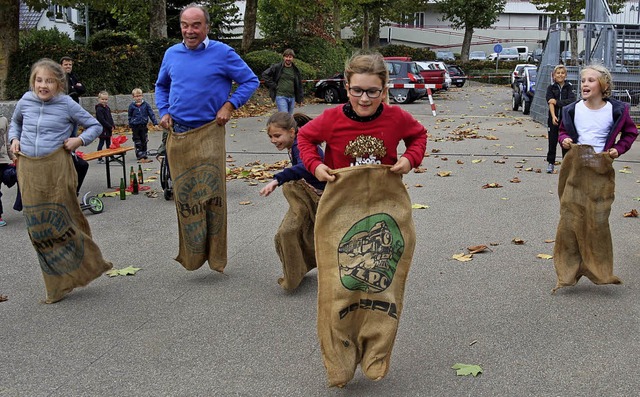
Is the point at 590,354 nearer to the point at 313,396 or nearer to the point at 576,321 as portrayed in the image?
the point at 576,321

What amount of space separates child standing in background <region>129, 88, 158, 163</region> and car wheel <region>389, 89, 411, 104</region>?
1663 cm

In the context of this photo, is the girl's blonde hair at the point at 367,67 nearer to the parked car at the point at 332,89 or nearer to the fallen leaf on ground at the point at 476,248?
the fallen leaf on ground at the point at 476,248

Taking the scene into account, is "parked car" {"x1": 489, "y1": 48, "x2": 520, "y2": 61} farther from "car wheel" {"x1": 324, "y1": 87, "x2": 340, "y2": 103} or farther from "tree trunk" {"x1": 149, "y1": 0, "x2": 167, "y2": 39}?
"tree trunk" {"x1": 149, "y1": 0, "x2": 167, "y2": 39}

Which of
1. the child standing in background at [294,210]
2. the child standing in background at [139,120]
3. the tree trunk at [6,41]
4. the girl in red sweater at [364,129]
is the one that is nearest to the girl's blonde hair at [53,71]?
the child standing in background at [294,210]

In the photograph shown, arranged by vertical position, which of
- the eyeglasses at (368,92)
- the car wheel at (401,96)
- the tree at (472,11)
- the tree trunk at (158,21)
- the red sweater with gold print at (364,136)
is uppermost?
the tree at (472,11)

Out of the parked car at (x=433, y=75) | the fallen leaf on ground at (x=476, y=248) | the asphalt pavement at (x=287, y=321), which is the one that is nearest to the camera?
the asphalt pavement at (x=287, y=321)

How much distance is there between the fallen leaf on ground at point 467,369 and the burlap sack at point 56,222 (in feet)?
10.0

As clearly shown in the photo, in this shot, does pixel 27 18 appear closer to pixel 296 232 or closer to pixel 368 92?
pixel 296 232

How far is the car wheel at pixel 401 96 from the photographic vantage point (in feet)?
97.1

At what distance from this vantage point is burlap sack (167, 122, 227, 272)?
6.22 metres

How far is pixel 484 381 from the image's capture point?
4.41 metres

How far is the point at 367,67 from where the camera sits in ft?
13.3

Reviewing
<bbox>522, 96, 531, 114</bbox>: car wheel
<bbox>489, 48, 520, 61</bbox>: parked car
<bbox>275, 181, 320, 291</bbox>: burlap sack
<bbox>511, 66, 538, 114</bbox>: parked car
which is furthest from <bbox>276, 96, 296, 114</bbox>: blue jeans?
<bbox>489, 48, 520, 61</bbox>: parked car

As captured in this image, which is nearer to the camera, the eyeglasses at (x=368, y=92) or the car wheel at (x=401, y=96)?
the eyeglasses at (x=368, y=92)
